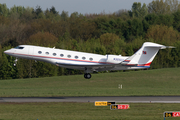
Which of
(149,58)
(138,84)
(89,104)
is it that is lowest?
(138,84)

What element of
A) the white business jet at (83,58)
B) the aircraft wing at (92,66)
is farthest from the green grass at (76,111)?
the white business jet at (83,58)

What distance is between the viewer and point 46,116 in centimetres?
2433

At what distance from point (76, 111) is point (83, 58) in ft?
26.9

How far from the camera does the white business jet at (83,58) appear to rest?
33219 millimetres

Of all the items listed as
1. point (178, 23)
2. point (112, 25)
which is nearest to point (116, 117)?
point (112, 25)

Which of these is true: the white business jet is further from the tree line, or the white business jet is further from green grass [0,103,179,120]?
the tree line

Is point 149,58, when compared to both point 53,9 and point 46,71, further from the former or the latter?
point 53,9

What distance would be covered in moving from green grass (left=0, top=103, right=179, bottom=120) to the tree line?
52.9 metres

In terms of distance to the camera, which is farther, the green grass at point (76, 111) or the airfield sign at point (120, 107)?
the airfield sign at point (120, 107)

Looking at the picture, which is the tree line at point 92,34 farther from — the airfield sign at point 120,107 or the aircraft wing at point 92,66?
the airfield sign at point 120,107

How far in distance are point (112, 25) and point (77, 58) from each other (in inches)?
3307

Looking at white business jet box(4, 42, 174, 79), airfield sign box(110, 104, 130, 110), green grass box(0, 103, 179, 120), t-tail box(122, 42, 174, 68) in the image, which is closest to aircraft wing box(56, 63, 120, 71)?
white business jet box(4, 42, 174, 79)

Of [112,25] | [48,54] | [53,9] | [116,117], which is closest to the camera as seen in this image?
[116,117]

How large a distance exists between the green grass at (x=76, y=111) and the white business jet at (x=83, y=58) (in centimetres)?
476
